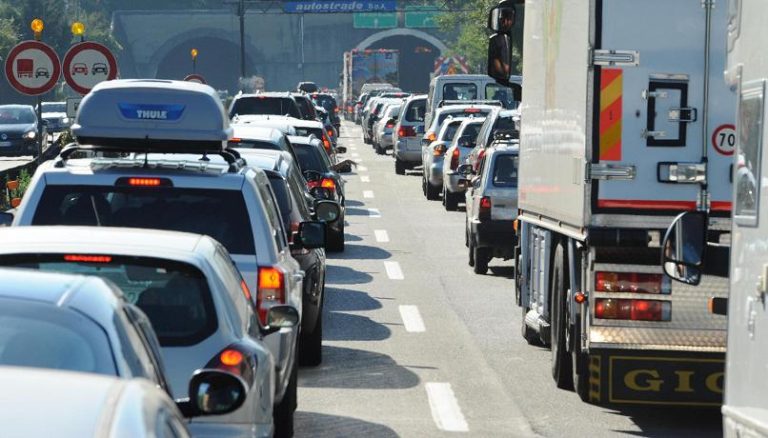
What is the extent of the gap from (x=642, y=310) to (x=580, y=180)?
84 cm

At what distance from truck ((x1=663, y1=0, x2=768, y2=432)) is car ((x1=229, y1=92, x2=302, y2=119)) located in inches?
972

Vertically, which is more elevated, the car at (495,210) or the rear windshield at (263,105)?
the rear windshield at (263,105)

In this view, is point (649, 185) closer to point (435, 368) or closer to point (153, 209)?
point (153, 209)

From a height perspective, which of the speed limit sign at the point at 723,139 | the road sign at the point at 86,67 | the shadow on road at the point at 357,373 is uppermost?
the road sign at the point at 86,67

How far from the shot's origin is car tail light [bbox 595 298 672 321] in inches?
407

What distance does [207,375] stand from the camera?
585 cm

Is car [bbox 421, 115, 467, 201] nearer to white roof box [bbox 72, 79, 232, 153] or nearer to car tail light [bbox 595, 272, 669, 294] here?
white roof box [bbox 72, 79, 232, 153]

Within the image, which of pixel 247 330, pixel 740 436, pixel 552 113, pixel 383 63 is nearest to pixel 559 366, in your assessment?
pixel 552 113

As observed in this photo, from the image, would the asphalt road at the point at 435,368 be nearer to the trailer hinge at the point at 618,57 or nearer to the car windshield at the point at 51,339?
the trailer hinge at the point at 618,57

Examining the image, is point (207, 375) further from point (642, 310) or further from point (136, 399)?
point (642, 310)

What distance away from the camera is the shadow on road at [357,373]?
483 inches

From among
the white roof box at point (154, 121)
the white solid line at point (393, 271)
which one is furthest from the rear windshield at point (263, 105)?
the white roof box at point (154, 121)

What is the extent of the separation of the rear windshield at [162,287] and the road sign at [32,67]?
14.4m

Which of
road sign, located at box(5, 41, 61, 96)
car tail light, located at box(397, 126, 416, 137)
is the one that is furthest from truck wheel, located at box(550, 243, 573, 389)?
car tail light, located at box(397, 126, 416, 137)
